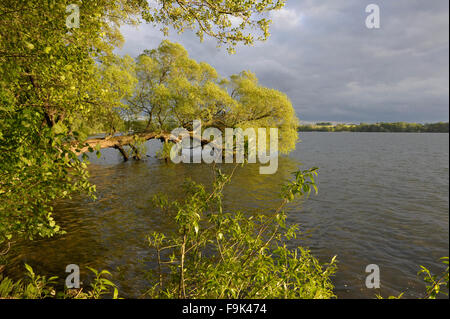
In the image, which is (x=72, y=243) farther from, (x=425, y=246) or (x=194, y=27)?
(x=425, y=246)

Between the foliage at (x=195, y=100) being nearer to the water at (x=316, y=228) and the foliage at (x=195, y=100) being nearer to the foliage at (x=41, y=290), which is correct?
the water at (x=316, y=228)

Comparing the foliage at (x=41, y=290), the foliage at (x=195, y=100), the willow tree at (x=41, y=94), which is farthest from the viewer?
the foliage at (x=195, y=100)

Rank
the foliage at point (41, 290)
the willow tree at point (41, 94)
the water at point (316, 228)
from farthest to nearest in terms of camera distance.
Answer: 1. the water at point (316, 228)
2. the willow tree at point (41, 94)
3. the foliage at point (41, 290)

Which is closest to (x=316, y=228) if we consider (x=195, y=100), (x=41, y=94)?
(x=41, y=94)

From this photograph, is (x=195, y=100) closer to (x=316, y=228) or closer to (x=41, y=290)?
(x=316, y=228)

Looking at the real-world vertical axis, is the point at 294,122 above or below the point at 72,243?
above

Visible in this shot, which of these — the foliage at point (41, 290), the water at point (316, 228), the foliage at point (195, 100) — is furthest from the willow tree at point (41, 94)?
the foliage at point (195, 100)

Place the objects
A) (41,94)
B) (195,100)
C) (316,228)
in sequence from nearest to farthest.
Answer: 1. (41,94)
2. (316,228)
3. (195,100)

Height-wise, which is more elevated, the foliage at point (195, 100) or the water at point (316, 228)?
the foliage at point (195, 100)

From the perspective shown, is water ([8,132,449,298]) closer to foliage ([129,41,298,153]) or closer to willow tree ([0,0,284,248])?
willow tree ([0,0,284,248])

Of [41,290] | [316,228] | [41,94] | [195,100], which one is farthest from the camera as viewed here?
[195,100]

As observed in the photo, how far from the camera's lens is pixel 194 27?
10664 mm

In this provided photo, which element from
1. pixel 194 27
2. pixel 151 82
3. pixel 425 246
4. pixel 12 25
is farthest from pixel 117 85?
pixel 425 246
